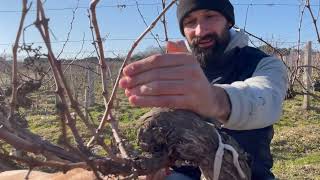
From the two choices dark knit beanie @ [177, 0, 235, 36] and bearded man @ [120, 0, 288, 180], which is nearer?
bearded man @ [120, 0, 288, 180]

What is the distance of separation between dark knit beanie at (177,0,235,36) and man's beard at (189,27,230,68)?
0.12 m

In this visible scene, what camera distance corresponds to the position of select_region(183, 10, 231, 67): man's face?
7.20ft

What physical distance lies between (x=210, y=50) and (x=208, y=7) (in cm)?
19

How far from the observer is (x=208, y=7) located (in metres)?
A: 2.24

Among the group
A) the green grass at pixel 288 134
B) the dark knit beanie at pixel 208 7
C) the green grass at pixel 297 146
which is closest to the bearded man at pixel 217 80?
the dark knit beanie at pixel 208 7

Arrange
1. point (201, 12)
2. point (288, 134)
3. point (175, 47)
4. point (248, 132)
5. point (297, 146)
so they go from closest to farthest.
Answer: point (175, 47) → point (248, 132) → point (201, 12) → point (297, 146) → point (288, 134)

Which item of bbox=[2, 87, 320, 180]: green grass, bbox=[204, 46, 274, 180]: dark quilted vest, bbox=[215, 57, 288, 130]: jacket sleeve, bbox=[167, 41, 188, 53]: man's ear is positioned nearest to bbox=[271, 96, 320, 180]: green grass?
bbox=[2, 87, 320, 180]: green grass

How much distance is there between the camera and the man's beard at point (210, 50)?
86.4 inches

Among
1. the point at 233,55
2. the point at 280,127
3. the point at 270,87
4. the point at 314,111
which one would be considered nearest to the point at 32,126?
the point at 280,127

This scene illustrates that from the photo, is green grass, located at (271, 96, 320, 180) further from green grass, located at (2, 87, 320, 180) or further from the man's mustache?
the man's mustache

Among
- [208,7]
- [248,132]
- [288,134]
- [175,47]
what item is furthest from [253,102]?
[288,134]

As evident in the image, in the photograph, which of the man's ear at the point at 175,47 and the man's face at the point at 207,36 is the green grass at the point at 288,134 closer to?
the man's face at the point at 207,36

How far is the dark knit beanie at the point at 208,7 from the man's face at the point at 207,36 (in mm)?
21

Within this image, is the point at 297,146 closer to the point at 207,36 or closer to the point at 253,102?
the point at 207,36
